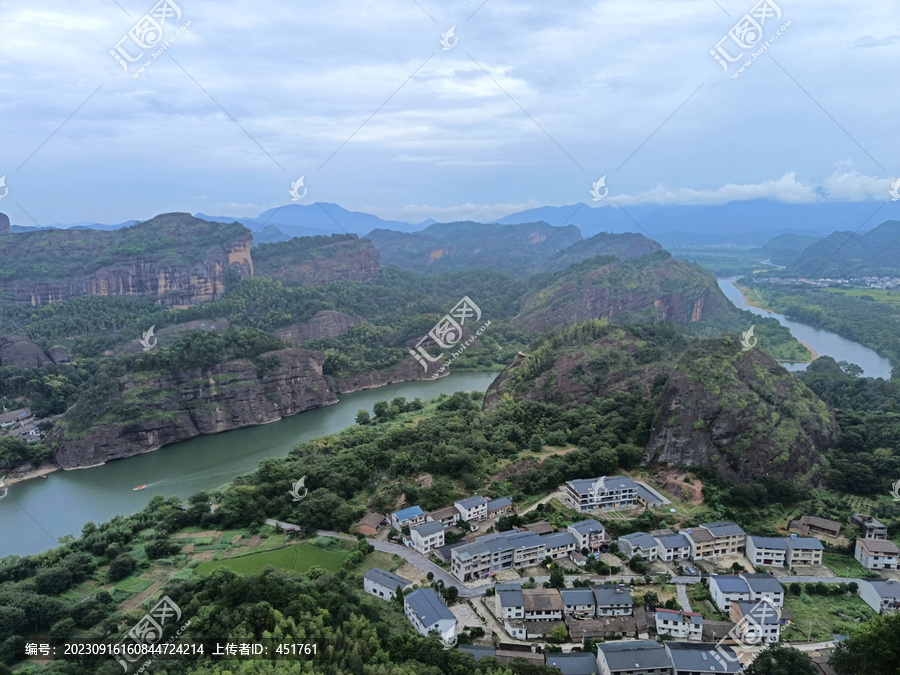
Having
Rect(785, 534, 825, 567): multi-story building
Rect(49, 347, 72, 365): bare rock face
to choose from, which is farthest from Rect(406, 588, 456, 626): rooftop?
Rect(49, 347, 72, 365): bare rock face

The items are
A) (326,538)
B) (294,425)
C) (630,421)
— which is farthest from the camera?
(294,425)

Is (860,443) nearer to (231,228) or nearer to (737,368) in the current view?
(737,368)

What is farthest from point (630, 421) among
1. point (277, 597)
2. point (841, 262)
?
point (841, 262)

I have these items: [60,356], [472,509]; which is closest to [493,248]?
[60,356]

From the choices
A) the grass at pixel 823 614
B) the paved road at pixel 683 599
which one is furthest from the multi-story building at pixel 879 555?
the paved road at pixel 683 599

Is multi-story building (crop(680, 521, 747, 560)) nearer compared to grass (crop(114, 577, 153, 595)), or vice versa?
grass (crop(114, 577, 153, 595))

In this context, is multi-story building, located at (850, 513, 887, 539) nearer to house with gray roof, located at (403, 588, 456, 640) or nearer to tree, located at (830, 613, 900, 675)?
tree, located at (830, 613, 900, 675)

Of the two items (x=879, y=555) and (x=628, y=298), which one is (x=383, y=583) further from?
(x=628, y=298)
